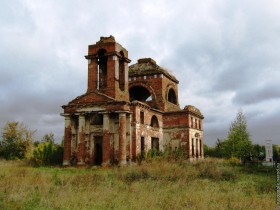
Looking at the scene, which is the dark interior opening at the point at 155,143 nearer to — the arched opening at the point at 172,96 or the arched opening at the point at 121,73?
the arched opening at the point at 121,73

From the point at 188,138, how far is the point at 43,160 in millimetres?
12588

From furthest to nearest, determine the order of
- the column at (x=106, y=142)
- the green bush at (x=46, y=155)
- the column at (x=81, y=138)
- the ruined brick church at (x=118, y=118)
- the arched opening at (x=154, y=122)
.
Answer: the arched opening at (x=154, y=122) < the green bush at (x=46, y=155) < the column at (x=81, y=138) < the ruined brick church at (x=118, y=118) < the column at (x=106, y=142)

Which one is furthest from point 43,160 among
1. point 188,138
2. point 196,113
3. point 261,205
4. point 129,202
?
point 261,205

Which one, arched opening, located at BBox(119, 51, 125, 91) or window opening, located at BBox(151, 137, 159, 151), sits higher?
arched opening, located at BBox(119, 51, 125, 91)

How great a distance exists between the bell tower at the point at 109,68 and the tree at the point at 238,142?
1539 cm

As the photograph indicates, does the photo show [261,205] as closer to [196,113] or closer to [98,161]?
[98,161]

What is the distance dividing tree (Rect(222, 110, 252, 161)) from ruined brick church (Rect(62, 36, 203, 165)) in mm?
6467

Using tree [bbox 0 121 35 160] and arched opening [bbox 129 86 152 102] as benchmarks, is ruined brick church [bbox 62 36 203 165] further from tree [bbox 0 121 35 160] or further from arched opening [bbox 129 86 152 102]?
tree [bbox 0 121 35 160]

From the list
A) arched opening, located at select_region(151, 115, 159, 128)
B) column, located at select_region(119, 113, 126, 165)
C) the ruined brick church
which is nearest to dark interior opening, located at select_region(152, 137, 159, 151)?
the ruined brick church

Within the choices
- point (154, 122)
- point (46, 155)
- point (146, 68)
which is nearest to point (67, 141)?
point (46, 155)

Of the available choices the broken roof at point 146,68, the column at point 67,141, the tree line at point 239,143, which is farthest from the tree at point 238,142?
the column at point 67,141

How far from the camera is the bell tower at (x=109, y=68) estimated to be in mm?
24209

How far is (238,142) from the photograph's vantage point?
113 ft

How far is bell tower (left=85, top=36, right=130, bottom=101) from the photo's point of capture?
79.4 ft
